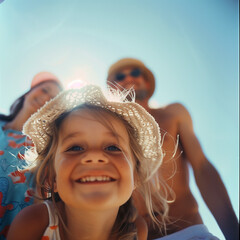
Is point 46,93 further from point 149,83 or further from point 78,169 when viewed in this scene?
point 78,169

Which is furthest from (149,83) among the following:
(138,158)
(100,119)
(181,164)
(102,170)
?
(102,170)

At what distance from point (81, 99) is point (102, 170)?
29 centimetres

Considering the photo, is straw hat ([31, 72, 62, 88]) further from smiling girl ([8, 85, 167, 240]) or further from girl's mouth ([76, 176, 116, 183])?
girl's mouth ([76, 176, 116, 183])

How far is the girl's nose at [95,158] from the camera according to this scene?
0.76 meters

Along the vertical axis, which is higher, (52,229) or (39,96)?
(39,96)

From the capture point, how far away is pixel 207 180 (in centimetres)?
134

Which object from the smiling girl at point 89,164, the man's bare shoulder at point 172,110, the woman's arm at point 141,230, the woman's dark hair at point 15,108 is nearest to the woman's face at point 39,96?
the woman's dark hair at point 15,108

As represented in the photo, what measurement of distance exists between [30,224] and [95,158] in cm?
36

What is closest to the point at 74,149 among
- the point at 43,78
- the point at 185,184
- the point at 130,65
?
the point at 185,184

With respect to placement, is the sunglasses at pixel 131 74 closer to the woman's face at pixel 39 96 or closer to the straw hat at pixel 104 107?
the woman's face at pixel 39 96

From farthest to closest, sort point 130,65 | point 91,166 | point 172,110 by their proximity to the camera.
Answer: point 130,65 < point 172,110 < point 91,166

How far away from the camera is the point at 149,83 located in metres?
1.81

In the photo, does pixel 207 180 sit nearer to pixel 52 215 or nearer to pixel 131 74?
pixel 52 215

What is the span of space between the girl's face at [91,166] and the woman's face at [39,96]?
2.43 ft
